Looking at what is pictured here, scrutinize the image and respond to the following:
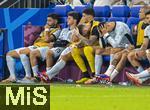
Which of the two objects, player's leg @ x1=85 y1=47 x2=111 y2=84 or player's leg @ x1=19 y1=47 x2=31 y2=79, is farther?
player's leg @ x1=19 y1=47 x2=31 y2=79

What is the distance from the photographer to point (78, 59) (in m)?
10.5

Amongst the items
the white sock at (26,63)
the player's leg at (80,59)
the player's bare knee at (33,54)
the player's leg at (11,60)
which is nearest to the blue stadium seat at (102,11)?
the player's leg at (80,59)

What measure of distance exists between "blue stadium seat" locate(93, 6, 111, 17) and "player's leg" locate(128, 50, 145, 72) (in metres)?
1.43

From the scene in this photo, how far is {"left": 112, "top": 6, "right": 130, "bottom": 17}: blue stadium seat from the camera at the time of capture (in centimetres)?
1064

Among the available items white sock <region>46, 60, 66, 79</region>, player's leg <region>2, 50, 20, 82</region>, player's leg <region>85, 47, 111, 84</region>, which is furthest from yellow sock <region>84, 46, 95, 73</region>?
player's leg <region>2, 50, 20, 82</region>

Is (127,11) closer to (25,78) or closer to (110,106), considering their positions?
(25,78)

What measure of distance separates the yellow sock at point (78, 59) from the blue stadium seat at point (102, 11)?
99cm

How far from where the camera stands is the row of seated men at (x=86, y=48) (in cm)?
994

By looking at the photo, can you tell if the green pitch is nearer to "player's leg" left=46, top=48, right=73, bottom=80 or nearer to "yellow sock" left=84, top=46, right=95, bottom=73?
"yellow sock" left=84, top=46, right=95, bottom=73

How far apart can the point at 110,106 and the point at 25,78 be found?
202 inches

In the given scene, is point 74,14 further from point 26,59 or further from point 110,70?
point 110,70

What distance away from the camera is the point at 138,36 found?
33.3 feet

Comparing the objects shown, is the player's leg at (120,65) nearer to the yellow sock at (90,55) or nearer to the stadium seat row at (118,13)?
the yellow sock at (90,55)

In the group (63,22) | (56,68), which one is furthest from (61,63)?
(63,22)
